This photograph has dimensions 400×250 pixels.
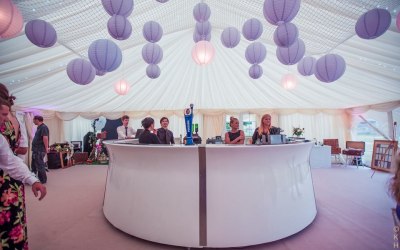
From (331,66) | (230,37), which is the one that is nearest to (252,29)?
(230,37)

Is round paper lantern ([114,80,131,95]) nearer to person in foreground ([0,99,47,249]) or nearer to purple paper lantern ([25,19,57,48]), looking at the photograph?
purple paper lantern ([25,19,57,48])

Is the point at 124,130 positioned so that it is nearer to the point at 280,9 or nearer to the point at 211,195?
the point at 211,195

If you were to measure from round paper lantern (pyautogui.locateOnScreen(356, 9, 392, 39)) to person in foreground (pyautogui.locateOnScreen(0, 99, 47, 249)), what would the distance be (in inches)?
147

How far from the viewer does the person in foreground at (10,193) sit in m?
1.28

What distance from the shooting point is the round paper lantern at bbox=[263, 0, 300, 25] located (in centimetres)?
284

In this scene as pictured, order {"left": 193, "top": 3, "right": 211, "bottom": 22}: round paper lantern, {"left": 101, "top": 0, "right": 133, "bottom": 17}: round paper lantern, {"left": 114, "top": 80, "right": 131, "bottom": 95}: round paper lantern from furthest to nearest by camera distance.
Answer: {"left": 114, "top": 80, "right": 131, "bottom": 95}: round paper lantern < {"left": 193, "top": 3, "right": 211, "bottom": 22}: round paper lantern < {"left": 101, "top": 0, "right": 133, "bottom": 17}: round paper lantern

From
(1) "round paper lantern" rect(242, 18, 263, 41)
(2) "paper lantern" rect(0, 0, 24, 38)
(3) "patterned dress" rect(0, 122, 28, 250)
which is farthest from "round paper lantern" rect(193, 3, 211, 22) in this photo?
(3) "patterned dress" rect(0, 122, 28, 250)

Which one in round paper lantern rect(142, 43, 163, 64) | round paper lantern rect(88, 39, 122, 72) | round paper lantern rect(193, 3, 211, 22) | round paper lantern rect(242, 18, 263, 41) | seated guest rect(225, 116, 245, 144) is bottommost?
seated guest rect(225, 116, 245, 144)

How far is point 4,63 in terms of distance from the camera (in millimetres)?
4598

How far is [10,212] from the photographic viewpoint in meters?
1.34

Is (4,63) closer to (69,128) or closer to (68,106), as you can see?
(68,106)

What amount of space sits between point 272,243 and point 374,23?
2875 millimetres

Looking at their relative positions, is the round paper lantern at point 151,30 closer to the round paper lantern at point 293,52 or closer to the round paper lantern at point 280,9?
the round paper lantern at point 280,9

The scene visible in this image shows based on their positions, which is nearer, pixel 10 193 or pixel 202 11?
pixel 10 193
